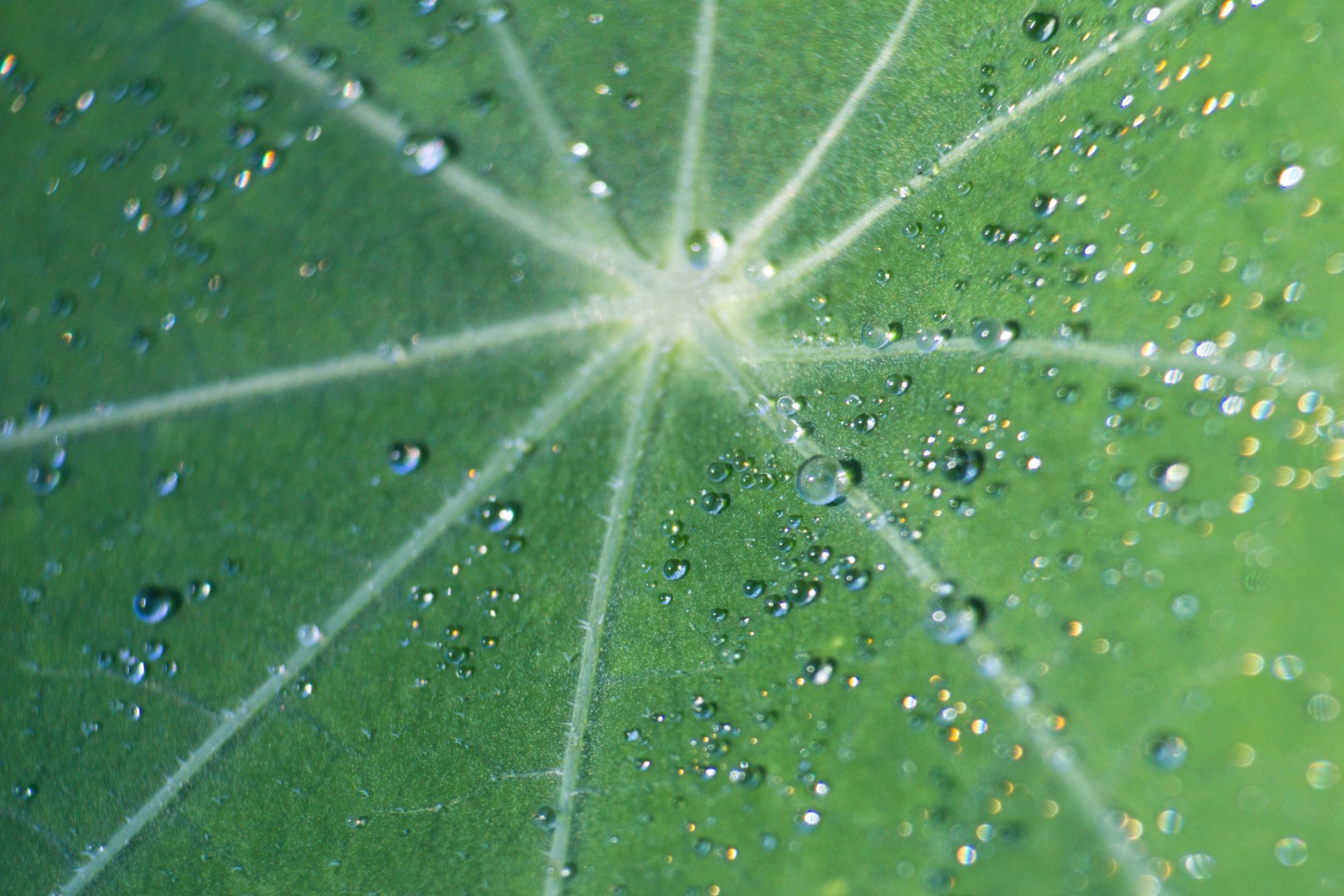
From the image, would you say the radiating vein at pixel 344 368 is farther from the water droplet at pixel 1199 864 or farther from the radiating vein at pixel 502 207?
the water droplet at pixel 1199 864

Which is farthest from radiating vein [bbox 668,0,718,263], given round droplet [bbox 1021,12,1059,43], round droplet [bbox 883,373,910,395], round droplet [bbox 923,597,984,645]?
round droplet [bbox 923,597,984,645]

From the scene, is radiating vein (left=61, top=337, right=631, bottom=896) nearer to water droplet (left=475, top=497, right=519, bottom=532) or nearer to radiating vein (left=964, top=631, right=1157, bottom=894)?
water droplet (left=475, top=497, right=519, bottom=532)

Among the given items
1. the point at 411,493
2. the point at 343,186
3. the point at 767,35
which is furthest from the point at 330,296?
Result: the point at 767,35

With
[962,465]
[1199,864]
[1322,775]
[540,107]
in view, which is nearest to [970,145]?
[962,465]

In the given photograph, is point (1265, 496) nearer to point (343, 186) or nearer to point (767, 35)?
point (767, 35)

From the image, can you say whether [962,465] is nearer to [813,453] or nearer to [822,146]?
[813,453]

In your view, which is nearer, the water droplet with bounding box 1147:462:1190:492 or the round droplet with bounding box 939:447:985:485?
the water droplet with bounding box 1147:462:1190:492

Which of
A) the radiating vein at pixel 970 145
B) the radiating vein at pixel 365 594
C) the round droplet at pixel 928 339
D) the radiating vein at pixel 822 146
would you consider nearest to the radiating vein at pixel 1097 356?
the round droplet at pixel 928 339
